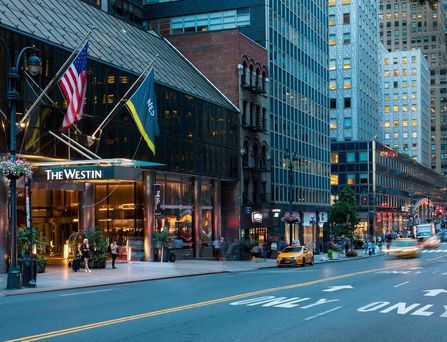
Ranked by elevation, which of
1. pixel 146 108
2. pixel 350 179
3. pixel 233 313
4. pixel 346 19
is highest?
pixel 346 19

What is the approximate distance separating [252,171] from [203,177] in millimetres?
9674

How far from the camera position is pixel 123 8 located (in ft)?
222

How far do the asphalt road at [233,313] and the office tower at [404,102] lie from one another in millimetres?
163484

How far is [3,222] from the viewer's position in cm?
3497

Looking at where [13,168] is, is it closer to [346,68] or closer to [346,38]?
[346,68]

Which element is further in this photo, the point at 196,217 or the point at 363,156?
the point at 363,156

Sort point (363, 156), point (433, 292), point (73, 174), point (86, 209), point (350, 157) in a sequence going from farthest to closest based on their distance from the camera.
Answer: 1. point (350, 157)
2. point (363, 156)
3. point (86, 209)
4. point (73, 174)
5. point (433, 292)

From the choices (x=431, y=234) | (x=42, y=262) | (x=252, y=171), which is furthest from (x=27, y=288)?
(x=431, y=234)

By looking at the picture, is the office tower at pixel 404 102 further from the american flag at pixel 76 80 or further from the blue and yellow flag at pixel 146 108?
the american flag at pixel 76 80

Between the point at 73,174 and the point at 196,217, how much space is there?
70.4 feet

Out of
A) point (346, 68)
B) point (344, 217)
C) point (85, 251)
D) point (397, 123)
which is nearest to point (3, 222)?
point (85, 251)

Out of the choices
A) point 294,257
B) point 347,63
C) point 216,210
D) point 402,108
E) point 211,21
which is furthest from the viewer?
point 402,108

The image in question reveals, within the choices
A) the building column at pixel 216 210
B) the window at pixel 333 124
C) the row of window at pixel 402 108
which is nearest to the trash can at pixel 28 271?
the building column at pixel 216 210

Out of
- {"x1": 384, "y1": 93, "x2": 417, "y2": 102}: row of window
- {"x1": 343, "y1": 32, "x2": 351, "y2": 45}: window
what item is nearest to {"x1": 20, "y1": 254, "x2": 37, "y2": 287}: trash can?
{"x1": 343, "y1": 32, "x2": 351, "y2": 45}: window
